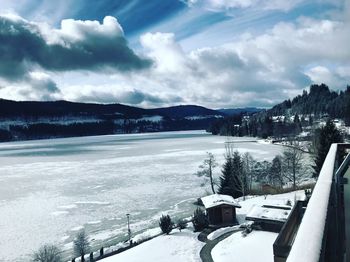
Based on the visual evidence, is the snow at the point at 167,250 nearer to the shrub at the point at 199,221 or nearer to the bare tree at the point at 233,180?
the shrub at the point at 199,221

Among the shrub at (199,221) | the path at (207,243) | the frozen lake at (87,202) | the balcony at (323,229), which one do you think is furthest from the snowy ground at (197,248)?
the balcony at (323,229)

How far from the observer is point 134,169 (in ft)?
152

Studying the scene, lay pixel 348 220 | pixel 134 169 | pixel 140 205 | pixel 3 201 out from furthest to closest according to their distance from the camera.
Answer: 1. pixel 134 169
2. pixel 3 201
3. pixel 140 205
4. pixel 348 220

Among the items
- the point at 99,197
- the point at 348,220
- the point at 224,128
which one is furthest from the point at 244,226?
the point at 224,128

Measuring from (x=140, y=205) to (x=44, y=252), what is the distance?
10841 millimetres

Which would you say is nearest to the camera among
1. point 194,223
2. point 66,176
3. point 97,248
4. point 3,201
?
point 97,248

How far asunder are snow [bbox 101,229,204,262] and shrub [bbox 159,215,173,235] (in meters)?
0.38

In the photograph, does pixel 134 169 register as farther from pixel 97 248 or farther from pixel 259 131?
pixel 259 131

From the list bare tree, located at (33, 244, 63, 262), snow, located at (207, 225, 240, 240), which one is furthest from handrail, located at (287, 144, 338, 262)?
snow, located at (207, 225, 240, 240)

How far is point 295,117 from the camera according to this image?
126 metres

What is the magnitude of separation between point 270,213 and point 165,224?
692 cm

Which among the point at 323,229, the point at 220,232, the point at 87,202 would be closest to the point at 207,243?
the point at 220,232

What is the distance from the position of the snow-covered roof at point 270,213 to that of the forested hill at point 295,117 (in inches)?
2481

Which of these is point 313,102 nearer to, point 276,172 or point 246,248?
point 276,172
